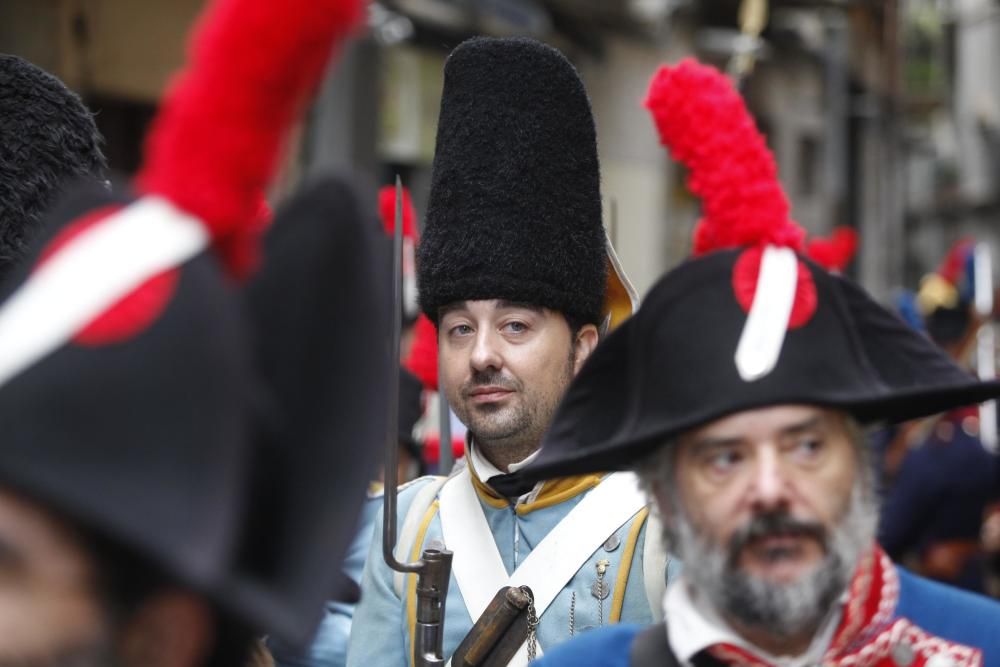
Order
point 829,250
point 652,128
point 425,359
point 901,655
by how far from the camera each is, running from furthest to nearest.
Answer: point 652,128, point 425,359, point 829,250, point 901,655

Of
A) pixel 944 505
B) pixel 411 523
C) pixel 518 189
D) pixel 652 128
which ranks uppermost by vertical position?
pixel 652 128

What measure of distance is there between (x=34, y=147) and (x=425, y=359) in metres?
2.62

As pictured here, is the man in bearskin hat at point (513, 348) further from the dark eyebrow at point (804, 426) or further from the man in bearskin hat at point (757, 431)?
the dark eyebrow at point (804, 426)

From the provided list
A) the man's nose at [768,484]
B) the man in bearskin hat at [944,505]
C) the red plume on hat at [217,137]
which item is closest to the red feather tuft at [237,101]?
the red plume on hat at [217,137]

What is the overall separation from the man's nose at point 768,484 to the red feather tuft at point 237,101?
3.36 ft

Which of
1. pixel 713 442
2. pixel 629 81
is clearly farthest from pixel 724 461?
pixel 629 81

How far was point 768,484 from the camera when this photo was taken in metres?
2.44

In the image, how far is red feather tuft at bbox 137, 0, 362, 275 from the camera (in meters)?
1.73

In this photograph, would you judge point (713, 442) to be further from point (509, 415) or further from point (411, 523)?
point (411, 523)

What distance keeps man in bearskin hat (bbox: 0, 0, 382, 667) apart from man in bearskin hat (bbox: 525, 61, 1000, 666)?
0.75m

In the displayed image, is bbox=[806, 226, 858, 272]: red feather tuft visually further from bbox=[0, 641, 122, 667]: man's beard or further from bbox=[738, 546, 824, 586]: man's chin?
bbox=[0, 641, 122, 667]: man's beard

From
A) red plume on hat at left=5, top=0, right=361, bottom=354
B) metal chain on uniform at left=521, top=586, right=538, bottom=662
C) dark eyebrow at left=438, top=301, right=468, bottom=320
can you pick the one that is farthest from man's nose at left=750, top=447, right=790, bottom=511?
dark eyebrow at left=438, top=301, right=468, bottom=320

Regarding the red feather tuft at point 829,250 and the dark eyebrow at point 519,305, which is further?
the red feather tuft at point 829,250

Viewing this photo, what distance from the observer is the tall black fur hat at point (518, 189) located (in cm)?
386
